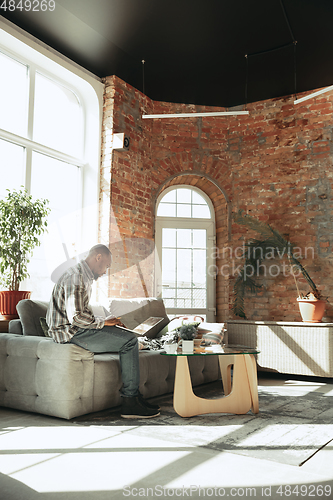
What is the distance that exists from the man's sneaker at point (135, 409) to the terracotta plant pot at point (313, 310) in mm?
2861

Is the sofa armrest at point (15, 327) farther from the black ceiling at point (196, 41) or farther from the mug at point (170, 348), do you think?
the black ceiling at point (196, 41)

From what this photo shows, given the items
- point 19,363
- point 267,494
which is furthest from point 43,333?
point 267,494

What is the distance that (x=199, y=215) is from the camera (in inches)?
268

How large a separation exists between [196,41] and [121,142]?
1546 mm

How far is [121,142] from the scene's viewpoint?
5734 mm

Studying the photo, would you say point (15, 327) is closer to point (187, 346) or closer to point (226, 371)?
point (187, 346)

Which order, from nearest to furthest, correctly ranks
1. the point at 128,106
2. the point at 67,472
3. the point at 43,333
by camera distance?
the point at 67,472 → the point at 43,333 → the point at 128,106

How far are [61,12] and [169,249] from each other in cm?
344

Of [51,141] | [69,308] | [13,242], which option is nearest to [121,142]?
[51,141]

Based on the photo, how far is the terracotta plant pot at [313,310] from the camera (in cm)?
542

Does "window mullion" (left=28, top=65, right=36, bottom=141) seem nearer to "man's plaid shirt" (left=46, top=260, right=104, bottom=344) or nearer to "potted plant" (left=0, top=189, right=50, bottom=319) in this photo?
"potted plant" (left=0, top=189, right=50, bottom=319)

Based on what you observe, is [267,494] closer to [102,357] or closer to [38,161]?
[102,357]

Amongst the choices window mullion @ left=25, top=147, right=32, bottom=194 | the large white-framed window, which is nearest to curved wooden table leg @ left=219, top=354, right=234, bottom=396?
the large white-framed window

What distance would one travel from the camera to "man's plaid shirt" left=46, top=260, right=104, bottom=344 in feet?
10.7
